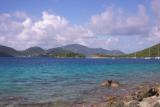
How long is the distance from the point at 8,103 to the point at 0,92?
7.89 m

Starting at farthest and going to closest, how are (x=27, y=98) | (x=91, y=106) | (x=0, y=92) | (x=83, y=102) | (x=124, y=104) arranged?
1. (x=0, y=92)
2. (x=27, y=98)
3. (x=83, y=102)
4. (x=91, y=106)
5. (x=124, y=104)

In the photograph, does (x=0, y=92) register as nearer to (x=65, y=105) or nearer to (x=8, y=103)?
(x=8, y=103)

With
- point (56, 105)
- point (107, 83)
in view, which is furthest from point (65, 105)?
point (107, 83)

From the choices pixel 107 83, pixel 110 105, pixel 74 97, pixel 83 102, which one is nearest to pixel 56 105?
pixel 83 102

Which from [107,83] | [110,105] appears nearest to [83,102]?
[110,105]

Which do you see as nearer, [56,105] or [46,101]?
[56,105]

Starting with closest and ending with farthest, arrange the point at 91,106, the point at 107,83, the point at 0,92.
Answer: the point at 91,106 < the point at 0,92 < the point at 107,83

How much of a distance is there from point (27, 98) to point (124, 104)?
1432cm

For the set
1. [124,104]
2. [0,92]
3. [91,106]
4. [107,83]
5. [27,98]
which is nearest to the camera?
[124,104]

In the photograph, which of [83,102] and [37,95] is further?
[37,95]

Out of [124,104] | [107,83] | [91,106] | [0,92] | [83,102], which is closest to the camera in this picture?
[124,104]

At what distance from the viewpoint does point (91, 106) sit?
26984mm

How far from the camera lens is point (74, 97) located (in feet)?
107

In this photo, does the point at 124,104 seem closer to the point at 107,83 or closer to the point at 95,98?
the point at 95,98
